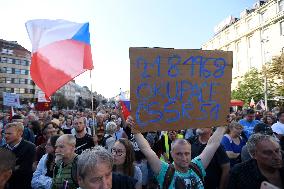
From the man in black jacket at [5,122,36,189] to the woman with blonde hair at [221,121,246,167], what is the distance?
11.3 ft

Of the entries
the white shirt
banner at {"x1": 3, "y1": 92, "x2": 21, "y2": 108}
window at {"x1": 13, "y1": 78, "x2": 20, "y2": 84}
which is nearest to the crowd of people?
the white shirt

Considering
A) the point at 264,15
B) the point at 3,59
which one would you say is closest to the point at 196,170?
the point at 264,15

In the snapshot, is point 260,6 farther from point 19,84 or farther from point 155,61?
point 19,84

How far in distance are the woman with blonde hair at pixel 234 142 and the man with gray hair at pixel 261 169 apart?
272 cm

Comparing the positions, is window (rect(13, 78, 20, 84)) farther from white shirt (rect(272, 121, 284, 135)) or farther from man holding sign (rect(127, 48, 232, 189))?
man holding sign (rect(127, 48, 232, 189))

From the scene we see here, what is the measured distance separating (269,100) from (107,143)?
120ft

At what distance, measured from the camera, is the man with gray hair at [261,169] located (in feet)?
10.2

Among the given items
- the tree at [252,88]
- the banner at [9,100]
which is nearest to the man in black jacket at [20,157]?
the banner at [9,100]

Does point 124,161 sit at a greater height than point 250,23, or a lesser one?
lesser

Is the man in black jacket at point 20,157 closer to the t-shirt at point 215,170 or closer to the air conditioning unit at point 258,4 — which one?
the t-shirt at point 215,170

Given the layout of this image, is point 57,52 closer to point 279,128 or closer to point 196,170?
point 196,170

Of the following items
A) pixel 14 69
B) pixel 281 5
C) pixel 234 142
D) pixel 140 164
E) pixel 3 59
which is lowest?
pixel 140 164

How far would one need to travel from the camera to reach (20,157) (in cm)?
491

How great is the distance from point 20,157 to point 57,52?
2.00 metres
